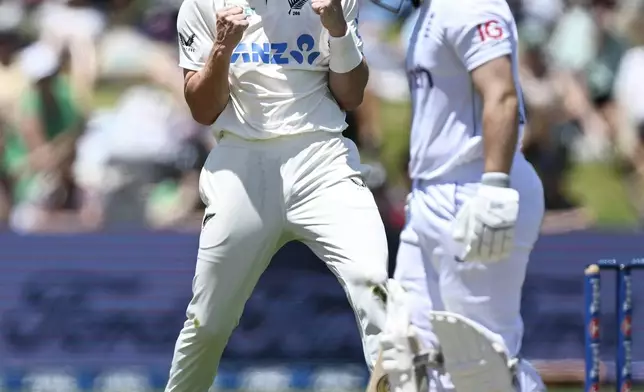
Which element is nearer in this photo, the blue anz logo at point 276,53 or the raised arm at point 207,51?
the raised arm at point 207,51

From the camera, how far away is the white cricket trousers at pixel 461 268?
429 cm

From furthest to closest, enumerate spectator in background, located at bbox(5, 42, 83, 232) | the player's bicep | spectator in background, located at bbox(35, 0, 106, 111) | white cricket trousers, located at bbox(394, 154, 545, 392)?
spectator in background, located at bbox(35, 0, 106, 111)
spectator in background, located at bbox(5, 42, 83, 232)
white cricket trousers, located at bbox(394, 154, 545, 392)
the player's bicep

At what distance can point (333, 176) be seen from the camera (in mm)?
4938

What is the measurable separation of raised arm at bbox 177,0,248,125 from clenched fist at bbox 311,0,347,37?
0.26 meters

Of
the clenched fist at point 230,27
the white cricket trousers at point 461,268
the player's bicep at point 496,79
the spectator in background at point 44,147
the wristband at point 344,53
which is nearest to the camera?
the player's bicep at point 496,79

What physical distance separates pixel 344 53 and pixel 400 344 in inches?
45.9

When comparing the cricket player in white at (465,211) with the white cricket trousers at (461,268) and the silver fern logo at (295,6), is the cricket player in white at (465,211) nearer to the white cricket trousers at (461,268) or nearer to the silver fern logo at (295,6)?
the white cricket trousers at (461,268)

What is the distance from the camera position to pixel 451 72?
4.33 meters

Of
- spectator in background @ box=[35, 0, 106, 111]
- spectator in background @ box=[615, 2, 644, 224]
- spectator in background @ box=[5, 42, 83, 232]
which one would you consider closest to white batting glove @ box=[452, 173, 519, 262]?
spectator in background @ box=[615, 2, 644, 224]

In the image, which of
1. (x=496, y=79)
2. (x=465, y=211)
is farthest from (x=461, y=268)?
(x=496, y=79)

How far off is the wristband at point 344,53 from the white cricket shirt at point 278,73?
2.9 inches

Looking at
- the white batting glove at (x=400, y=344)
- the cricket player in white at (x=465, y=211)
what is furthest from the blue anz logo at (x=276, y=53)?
the white batting glove at (x=400, y=344)

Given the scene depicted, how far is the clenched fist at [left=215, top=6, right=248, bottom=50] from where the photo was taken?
187 inches

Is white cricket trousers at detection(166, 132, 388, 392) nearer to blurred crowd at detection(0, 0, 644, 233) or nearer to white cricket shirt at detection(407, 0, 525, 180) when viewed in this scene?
white cricket shirt at detection(407, 0, 525, 180)
